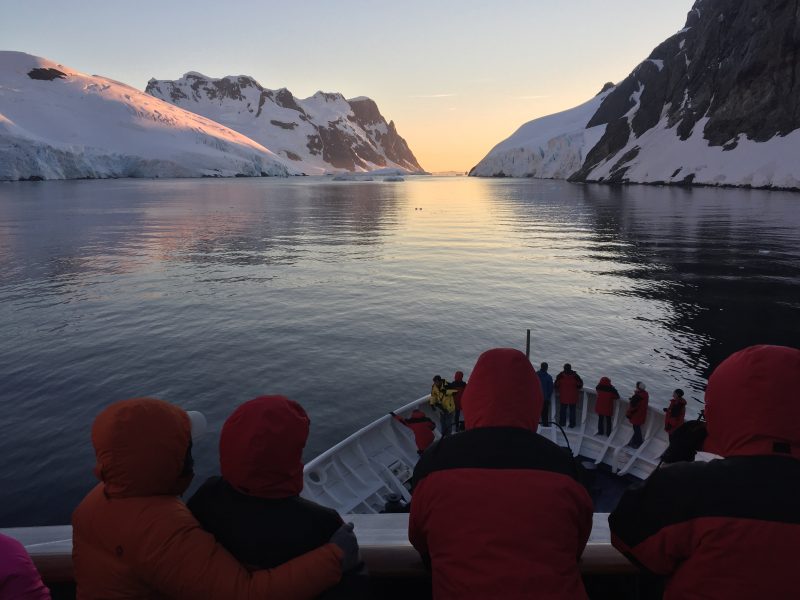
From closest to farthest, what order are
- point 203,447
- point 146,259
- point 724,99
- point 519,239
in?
point 203,447
point 146,259
point 519,239
point 724,99

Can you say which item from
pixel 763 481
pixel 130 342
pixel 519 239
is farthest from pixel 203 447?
pixel 519 239

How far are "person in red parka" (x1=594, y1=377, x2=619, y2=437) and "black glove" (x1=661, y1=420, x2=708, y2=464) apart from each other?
10.2 metres

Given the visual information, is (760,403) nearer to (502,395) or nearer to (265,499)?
(502,395)

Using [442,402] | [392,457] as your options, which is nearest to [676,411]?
[442,402]

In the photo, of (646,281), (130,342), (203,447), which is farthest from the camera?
(646,281)

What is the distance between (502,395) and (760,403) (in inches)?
51.9

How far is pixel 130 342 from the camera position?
2298 cm

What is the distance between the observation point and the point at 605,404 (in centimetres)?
1359

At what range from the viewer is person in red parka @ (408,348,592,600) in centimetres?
272

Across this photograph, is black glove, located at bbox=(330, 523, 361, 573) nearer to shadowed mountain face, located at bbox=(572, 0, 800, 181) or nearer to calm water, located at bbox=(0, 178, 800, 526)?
calm water, located at bbox=(0, 178, 800, 526)

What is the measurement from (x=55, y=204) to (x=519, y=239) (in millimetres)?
76496

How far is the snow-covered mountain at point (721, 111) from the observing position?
4001 inches

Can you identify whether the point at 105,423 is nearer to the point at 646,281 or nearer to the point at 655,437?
the point at 655,437

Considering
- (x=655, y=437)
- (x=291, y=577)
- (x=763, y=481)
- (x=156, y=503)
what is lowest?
(x=655, y=437)
